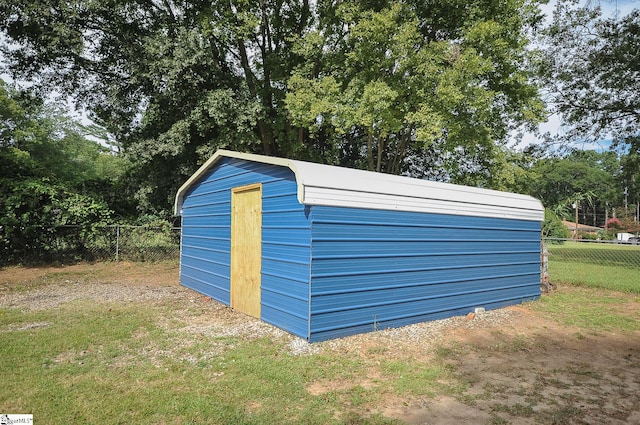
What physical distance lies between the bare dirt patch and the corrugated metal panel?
28 cm

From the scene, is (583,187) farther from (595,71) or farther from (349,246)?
(349,246)

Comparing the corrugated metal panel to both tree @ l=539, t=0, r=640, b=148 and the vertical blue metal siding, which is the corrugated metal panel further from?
tree @ l=539, t=0, r=640, b=148

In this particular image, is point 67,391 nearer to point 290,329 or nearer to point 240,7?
point 290,329

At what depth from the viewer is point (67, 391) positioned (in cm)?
362

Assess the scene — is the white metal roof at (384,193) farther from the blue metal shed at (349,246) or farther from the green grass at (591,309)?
the green grass at (591,309)

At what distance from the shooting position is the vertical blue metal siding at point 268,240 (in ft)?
17.5

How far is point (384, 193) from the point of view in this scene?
5852 millimetres

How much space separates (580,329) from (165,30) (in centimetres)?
1384

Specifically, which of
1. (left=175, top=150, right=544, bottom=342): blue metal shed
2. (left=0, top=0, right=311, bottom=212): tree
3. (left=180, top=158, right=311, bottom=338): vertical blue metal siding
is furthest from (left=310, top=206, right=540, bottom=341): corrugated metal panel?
(left=0, top=0, right=311, bottom=212): tree

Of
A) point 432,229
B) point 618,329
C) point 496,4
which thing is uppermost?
point 496,4

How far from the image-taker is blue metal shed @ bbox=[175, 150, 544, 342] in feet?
17.3

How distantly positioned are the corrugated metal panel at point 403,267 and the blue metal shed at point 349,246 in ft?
0.05

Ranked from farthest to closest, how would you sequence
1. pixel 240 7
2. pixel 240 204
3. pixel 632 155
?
pixel 632 155, pixel 240 7, pixel 240 204

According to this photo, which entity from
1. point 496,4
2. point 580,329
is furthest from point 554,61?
point 580,329
